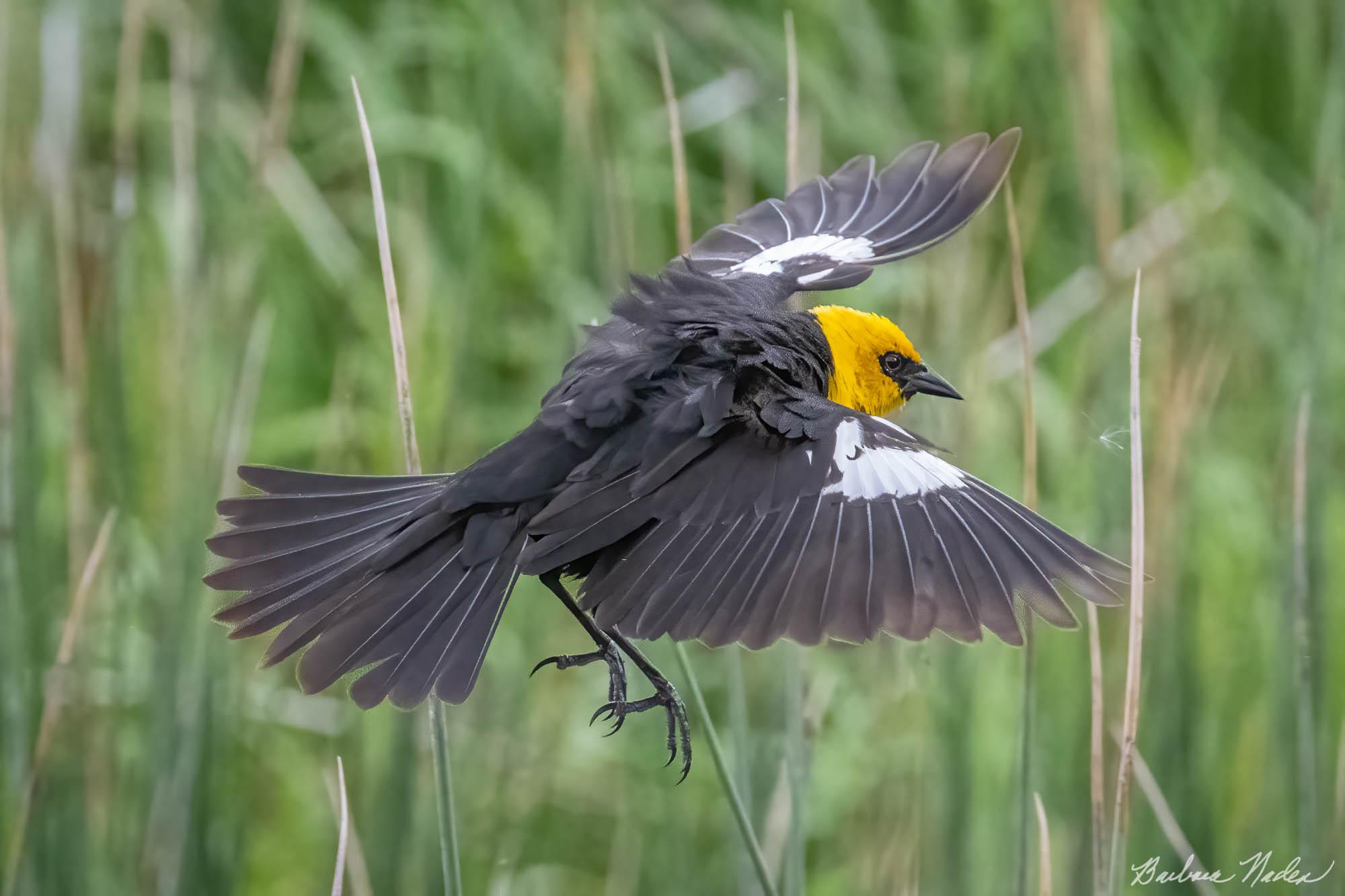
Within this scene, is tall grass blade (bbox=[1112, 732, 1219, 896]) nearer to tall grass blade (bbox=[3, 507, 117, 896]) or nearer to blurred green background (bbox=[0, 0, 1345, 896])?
blurred green background (bbox=[0, 0, 1345, 896])

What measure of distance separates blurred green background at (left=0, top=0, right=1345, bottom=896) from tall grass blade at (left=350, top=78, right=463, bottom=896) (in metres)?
0.39

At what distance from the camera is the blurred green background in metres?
2.02

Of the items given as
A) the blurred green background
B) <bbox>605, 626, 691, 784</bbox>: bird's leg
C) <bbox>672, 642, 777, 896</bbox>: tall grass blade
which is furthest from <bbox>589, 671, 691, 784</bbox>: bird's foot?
<bbox>672, 642, 777, 896</bbox>: tall grass blade

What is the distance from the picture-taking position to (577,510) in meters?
1.73

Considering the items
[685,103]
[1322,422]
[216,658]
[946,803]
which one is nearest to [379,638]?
[216,658]

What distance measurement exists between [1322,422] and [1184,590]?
0.34 metres

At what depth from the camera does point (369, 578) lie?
179cm

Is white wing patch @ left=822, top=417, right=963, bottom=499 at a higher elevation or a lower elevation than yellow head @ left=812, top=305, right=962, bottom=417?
lower

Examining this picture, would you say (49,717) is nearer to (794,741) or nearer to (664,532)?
(664,532)

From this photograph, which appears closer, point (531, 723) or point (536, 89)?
point (531, 723)

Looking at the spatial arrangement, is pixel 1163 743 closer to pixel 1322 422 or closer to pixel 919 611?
pixel 1322 422

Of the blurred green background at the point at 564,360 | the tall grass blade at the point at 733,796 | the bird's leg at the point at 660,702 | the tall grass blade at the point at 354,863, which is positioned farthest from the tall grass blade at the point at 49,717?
the tall grass blade at the point at 733,796
